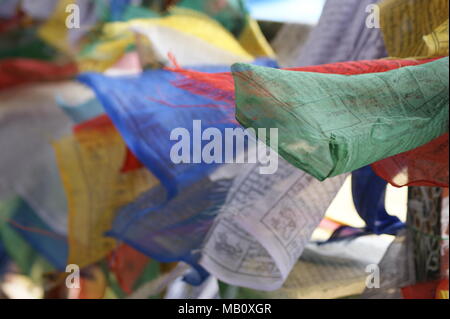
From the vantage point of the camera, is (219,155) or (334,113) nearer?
(334,113)

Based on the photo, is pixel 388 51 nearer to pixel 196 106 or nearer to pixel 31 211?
pixel 196 106

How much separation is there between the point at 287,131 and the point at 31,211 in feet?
1.56

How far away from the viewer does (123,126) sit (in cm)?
54

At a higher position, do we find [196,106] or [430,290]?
[196,106]

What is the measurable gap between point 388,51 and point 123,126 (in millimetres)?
258

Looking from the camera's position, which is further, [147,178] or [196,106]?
[147,178]

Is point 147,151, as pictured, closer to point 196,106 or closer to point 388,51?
point 196,106

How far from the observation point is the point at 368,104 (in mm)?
323
